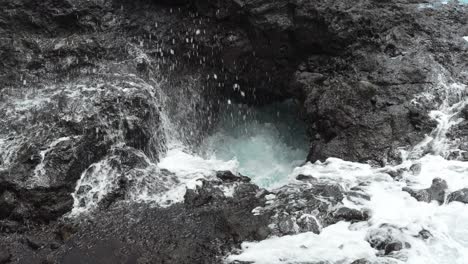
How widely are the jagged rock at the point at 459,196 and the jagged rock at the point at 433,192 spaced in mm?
118

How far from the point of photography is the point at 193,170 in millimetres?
10141

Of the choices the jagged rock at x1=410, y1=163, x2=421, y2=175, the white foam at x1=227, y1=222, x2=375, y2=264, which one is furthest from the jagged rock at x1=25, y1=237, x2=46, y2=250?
the jagged rock at x1=410, y1=163, x2=421, y2=175

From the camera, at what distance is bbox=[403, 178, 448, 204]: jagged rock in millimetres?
8531

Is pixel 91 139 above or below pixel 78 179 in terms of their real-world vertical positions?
above

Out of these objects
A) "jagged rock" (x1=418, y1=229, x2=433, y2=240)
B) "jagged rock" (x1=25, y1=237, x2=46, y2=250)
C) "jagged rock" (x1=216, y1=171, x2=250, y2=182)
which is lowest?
"jagged rock" (x1=25, y1=237, x2=46, y2=250)

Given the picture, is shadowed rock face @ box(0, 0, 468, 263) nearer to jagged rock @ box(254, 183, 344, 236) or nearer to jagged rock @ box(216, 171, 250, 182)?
jagged rock @ box(254, 183, 344, 236)

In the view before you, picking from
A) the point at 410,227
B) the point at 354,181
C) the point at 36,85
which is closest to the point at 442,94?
the point at 354,181

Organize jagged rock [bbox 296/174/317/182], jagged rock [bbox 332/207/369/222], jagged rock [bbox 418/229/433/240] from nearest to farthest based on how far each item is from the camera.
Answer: jagged rock [bbox 418/229/433/240]
jagged rock [bbox 332/207/369/222]
jagged rock [bbox 296/174/317/182]

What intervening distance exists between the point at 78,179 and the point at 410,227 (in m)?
6.12

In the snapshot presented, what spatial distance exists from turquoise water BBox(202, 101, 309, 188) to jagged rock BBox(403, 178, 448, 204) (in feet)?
11.5

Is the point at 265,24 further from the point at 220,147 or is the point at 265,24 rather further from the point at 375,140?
the point at 375,140

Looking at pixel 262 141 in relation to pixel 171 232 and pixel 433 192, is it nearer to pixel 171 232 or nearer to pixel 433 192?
pixel 433 192

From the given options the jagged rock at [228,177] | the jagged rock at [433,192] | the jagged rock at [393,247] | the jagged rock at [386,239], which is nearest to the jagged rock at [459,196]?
the jagged rock at [433,192]

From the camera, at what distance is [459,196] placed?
8375mm
